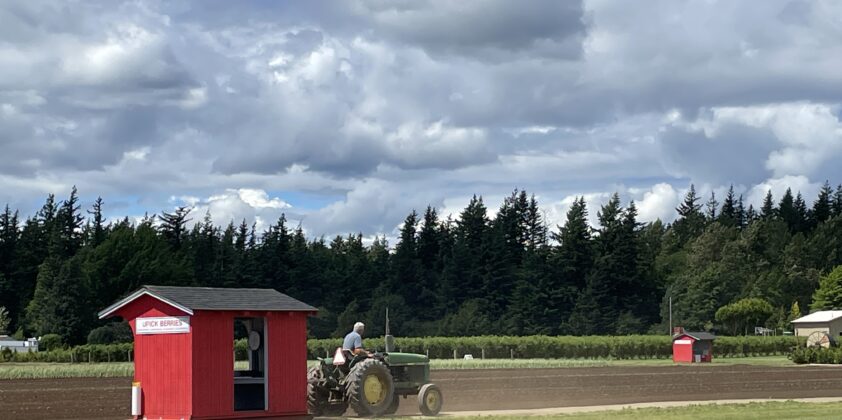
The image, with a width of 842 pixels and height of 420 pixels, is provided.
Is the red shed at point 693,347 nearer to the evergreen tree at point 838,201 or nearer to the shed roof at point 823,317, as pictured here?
the shed roof at point 823,317

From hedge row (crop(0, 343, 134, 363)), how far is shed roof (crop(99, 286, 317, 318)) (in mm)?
56369

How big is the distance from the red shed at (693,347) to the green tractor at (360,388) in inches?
1895

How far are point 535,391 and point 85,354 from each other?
165 ft

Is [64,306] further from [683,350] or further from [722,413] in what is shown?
[722,413]

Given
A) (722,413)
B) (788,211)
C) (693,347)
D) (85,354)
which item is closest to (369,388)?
(722,413)

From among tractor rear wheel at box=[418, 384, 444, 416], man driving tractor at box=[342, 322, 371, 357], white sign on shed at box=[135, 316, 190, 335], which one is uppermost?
white sign on shed at box=[135, 316, 190, 335]

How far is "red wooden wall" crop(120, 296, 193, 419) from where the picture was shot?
23.4m

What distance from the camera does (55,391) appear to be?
39.8 meters

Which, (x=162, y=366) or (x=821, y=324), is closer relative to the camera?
(x=162, y=366)

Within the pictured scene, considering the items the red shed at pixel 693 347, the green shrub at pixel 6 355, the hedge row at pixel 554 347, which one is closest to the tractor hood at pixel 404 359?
the red shed at pixel 693 347

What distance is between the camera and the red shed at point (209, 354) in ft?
76.7

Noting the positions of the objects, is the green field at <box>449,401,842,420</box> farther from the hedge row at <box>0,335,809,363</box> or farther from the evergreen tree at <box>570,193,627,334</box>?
the evergreen tree at <box>570,193,627,334</box>

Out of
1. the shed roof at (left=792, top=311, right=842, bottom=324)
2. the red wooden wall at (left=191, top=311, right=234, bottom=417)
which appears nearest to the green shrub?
the red wooden wall at (left=191, top=311, right=234, bottom=417)

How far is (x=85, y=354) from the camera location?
263 feet
